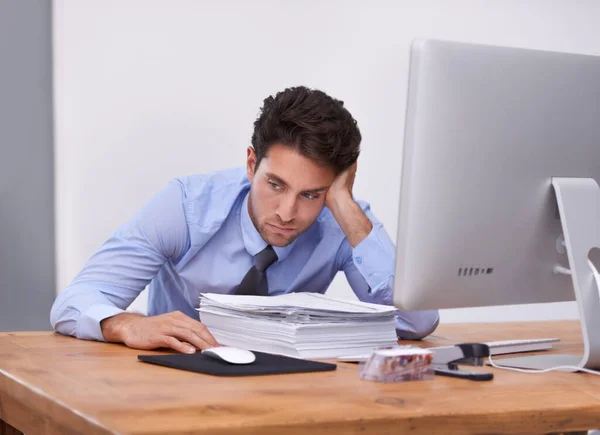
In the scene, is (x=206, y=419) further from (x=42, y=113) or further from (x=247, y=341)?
(x=42, y=113)

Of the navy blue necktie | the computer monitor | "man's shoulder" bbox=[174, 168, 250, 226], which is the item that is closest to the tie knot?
the navy blue necktie

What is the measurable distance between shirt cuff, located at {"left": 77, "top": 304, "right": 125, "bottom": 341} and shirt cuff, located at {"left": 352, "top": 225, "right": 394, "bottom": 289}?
0.57 m

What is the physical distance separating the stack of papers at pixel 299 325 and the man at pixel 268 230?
30 cm

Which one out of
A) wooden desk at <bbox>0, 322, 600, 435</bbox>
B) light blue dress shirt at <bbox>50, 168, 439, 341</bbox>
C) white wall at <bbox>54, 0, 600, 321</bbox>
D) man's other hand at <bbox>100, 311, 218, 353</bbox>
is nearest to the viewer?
wooden desk at <bbox>0, 322, 600, 435</bbox>

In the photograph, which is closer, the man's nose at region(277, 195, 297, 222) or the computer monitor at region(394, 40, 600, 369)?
the computer monitor at region(394, 40, 600, 369)

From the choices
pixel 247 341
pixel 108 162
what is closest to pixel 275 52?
pixel 108 162

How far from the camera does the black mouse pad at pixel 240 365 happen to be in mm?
1237

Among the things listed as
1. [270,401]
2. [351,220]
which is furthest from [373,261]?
[270,401]

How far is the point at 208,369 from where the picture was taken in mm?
1239

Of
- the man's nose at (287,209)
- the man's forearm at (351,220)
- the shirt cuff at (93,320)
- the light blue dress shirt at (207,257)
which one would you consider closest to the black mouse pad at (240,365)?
→ the shirt cuff at (93,320)

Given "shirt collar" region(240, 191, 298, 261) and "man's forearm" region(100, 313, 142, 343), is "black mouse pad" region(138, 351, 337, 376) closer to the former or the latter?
"man's forearm" region(100, 313, 142, 343)

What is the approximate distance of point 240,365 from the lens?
1281 mm

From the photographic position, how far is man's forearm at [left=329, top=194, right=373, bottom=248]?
198 centimetres

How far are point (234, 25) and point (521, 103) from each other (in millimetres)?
1984
